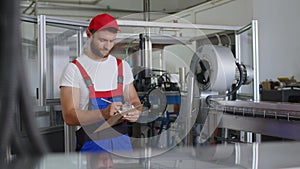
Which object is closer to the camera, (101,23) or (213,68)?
(101,23)

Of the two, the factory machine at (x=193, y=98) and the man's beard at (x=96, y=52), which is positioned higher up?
the man's beard at (x=96, y=52)

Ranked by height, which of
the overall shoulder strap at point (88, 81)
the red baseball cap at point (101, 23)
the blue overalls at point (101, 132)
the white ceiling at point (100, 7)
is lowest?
the blue overalls at point (101, 132)

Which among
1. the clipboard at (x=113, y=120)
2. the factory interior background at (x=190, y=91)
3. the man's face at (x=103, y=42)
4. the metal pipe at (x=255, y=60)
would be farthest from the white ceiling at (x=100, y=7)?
the clipboard at (x=113, y=120)

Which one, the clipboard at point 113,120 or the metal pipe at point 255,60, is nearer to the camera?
the clipboard at point 113,120

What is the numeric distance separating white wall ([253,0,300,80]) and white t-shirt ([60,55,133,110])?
337 centimetres

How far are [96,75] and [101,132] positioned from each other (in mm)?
274

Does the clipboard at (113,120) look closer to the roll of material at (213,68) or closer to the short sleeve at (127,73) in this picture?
the short sleeve at (127,73)

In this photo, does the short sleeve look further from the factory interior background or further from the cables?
the cables

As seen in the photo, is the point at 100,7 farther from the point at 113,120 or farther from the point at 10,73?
the point at 10,73

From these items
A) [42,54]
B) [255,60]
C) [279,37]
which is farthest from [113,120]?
[279,37]

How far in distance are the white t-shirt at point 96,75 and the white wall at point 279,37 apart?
11.1 feet

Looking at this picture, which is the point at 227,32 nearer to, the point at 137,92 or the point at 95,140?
the point at 137,92

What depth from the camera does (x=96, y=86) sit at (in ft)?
4.46

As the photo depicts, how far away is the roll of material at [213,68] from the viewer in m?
1.54
